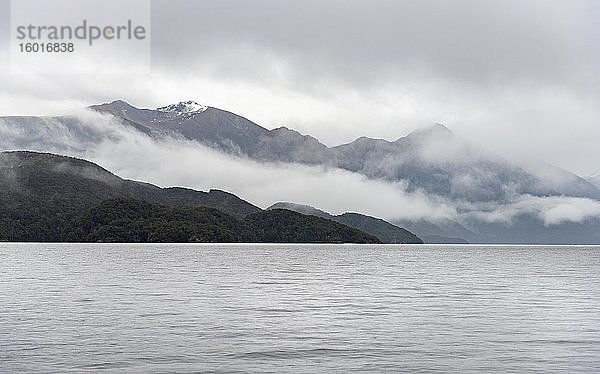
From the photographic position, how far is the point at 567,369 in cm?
3762

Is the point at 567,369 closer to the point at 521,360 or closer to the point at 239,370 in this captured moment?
the point at 521,360

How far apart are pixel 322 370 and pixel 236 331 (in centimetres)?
1499

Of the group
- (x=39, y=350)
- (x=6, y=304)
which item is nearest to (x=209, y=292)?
(x=6, y=304)

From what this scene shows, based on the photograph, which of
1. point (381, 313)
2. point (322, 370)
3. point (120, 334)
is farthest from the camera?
point (381, 313)

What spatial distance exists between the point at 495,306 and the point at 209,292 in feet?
105

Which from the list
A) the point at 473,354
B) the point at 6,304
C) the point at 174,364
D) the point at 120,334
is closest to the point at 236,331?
the point at 120,334

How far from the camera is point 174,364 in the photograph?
38.1 metres

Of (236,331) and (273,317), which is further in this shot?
(273,317)

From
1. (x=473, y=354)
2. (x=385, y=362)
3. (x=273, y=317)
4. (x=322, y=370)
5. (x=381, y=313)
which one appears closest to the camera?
(x=322, y=370)

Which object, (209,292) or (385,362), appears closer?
(385,362)

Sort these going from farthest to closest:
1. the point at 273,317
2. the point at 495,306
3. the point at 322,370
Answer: the point at 495,306 < the point at 273,317 < the point at 322,370

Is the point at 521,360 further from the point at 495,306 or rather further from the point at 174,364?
the point at 495,306

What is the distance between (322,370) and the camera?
3672 centimetres

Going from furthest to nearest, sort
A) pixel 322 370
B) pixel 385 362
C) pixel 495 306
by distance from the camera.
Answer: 1. pixel 495 306
2. pixel 385 362
3. pixel 322 370
